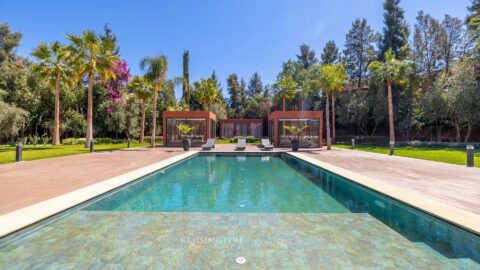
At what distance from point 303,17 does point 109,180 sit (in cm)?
1671

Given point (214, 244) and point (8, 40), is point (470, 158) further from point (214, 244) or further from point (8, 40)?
point (8, 40)

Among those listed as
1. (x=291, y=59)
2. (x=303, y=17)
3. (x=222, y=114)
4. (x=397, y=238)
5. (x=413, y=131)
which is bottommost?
(x=397, y=238)

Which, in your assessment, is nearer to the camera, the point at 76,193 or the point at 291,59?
the point at 76,193

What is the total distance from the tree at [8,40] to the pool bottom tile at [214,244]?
102 ft

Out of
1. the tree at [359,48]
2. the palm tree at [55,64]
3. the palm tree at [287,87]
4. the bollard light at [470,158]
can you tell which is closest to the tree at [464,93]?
the tree at [359,48]

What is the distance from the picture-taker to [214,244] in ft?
10.6

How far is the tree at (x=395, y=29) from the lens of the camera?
1147 inches

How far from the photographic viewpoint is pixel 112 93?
26.9 m

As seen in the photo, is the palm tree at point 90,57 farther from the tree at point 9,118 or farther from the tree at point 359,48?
the tree at point 359,48

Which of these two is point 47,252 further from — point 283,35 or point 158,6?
point 283,35

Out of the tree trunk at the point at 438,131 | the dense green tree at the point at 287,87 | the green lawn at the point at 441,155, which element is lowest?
the green lawn at the point at 441,155

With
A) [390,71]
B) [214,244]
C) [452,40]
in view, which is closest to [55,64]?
[214,244]

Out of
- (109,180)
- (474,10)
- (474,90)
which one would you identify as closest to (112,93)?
(109,180)

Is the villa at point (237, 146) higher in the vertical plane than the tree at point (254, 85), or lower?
lower
